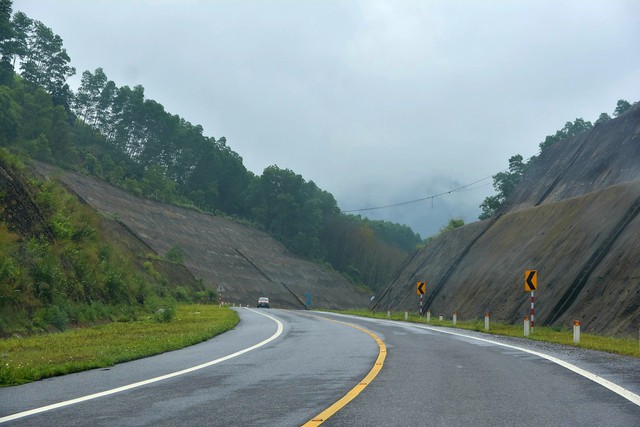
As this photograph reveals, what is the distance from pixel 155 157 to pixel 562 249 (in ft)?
331

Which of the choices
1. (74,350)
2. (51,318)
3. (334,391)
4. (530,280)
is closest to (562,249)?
(530,280)

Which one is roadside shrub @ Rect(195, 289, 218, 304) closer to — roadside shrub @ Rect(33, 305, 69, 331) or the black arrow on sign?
roadside shrub @ Rect(33, 305, 69, 331)

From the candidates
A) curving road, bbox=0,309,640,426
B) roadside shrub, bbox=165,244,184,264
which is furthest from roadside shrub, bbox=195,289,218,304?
curving road, bbox=0,309,640,426

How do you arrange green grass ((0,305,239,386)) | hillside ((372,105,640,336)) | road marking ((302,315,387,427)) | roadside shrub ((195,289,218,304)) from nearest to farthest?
1. road marking ((302,315,387,427))
2. green grass ((0,305,239,386))
3. hillside ((372,105,640,336))
4. roadside shrub ((195,289,218,304))

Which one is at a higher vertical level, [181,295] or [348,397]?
[181,295]

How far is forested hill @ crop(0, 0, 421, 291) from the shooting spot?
86.5 m

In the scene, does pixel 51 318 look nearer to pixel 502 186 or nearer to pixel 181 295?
pixel 181 295

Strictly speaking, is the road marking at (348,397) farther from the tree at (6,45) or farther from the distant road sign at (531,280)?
the tree at (6,45)

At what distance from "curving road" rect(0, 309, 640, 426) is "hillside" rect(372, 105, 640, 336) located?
13.0 m

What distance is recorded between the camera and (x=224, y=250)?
95.5 m

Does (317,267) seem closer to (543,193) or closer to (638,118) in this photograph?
(543,193)

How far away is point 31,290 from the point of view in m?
21.3

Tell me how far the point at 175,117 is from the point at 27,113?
4993 centimetres

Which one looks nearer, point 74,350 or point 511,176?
point 74,350
